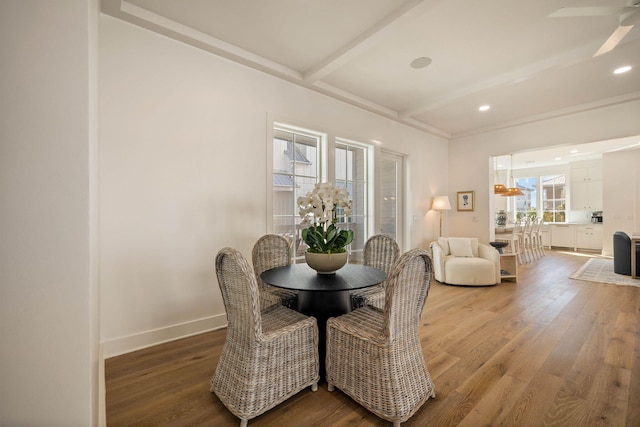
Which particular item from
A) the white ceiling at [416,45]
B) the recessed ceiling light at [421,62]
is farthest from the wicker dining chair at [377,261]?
the recessed ceiling light at [421,62]

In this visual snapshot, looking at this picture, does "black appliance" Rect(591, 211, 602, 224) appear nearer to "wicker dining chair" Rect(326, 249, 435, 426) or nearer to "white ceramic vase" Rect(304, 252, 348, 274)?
"wicker dining chair" Rect(326, 249, 435, 426)

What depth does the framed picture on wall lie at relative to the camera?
5.74 metres

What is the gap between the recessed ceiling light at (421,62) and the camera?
10.2 feet

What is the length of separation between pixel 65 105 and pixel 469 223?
6292 millimetres

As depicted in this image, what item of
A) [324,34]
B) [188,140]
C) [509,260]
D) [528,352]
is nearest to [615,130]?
[509,260]

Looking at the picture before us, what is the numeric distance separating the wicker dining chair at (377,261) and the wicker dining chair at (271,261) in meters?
0.54

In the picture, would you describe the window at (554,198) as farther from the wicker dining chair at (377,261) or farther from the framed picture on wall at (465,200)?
the wicker dining chair at (377,261)

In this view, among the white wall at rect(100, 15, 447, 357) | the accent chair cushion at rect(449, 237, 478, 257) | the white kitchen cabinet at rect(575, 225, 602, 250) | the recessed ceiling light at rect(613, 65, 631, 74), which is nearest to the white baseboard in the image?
the white wall at rect(100, 15, 447, 357)

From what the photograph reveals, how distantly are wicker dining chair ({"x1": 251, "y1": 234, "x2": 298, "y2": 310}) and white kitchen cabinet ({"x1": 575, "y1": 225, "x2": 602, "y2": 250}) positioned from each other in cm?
966

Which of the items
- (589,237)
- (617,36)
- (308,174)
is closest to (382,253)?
(308,174)

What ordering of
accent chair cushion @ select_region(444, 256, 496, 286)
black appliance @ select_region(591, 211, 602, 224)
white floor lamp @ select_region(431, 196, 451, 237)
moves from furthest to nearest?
black appliance @ select_region(591, 211, 602, 224) → white floor lamp @ select_region(431, 196, 451, 237) → accent chair cushion @ select_region(444, 256, 496, 286)

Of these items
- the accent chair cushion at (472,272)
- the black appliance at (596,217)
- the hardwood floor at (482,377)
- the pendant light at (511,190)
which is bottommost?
the hardwood floor at (482,377)

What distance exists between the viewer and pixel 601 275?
502cm

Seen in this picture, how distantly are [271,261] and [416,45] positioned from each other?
2.57 metres
